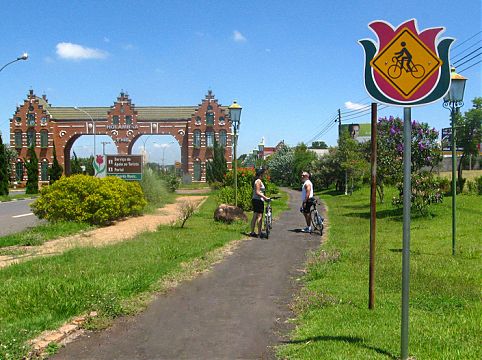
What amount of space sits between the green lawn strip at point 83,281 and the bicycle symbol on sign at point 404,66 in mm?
4007

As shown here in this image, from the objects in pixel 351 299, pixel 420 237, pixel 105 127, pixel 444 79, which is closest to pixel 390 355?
pixel 351 299

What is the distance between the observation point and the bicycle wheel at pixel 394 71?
4184mm

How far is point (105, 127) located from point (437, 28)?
222ft

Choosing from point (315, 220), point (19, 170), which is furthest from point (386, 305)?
point (19, 170)

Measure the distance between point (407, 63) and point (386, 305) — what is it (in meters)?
2.96

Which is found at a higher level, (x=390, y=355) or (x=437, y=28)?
(x=437, y=28)

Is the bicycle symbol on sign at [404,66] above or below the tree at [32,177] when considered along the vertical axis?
above

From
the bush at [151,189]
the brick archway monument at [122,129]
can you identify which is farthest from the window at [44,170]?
the bush at [151,189]

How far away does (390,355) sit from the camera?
415 cm

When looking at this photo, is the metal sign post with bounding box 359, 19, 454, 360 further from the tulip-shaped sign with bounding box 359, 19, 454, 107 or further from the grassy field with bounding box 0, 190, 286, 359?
the grassy field with bounding box 0, 190, 286, 359

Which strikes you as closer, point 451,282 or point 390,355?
point 390,355

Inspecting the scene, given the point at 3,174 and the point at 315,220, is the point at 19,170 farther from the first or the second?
the point at 315,220

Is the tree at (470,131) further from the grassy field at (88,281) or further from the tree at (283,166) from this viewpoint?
the grassy field at (88,281)

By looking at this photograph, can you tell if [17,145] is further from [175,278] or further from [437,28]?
[437,28]
